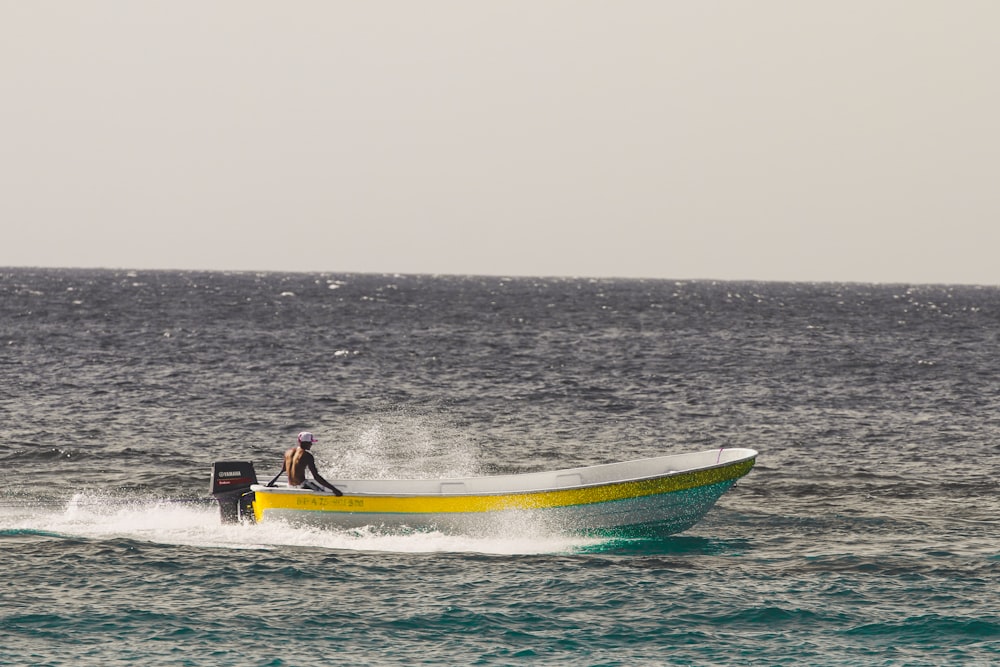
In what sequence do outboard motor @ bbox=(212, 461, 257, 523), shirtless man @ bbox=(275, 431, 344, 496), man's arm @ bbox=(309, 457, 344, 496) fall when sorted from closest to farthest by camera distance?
man's arm @ bbox=(309, 457, 344, 496) → shirtless man @ bbox=(275, 431, 344, 496) → outboard motor @ bbox=(212, 461, 257, 523)

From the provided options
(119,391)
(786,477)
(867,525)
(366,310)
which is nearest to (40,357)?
(119,391)

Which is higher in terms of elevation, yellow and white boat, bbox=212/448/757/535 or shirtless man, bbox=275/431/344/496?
shirtless man, bbox=275/431/344/496

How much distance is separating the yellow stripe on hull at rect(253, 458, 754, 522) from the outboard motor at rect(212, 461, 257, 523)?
1.01m

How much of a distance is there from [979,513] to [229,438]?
21.6m

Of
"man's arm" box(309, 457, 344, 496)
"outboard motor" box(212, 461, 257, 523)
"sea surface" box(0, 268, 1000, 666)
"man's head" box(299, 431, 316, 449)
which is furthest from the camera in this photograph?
"outboard motor" box(212, 461, 257, 523)

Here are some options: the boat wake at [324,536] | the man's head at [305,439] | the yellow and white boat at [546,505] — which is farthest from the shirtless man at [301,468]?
the boat wake at [324,536]

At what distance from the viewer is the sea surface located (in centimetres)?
1656

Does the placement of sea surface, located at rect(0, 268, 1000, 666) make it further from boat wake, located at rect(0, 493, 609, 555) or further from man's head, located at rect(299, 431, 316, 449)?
man's head, located at rect(299, 431, 316, 449)

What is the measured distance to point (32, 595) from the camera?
18266mm

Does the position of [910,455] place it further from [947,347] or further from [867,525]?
[947,347]

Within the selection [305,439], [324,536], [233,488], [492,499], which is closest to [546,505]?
[492,499]

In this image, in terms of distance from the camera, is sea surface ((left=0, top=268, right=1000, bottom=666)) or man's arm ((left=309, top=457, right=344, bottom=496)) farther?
man's arm ((left=309, top=457, right=344, bottom=496))

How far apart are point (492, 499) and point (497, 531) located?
0.65m

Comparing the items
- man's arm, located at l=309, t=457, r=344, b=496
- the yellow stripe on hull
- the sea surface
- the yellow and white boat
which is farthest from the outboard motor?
man's arm, located at l=309, t=457, r=344, b=496
